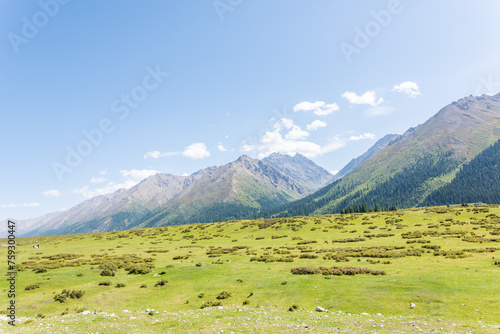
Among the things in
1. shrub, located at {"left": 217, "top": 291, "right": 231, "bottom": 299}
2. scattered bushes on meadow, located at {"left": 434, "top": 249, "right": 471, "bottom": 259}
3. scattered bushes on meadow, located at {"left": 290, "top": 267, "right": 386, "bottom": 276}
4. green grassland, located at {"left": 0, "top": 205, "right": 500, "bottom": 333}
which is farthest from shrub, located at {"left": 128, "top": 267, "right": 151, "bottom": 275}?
scattered bushes on meadow, located at {"left": 434, "top": 249, "right": 471, "bottom": 259}

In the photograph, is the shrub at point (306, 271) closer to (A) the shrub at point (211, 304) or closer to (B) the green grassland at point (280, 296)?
(B) the green grassland at point (280, 296)

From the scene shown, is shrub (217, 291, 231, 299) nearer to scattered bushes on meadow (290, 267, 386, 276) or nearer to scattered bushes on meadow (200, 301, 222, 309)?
scattered bushes on meadow (200, 301, 222, 309)

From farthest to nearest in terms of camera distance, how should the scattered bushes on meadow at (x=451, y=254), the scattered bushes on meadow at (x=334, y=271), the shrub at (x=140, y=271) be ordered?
the shrub at (x=140, y=271)
the scattered bushes on meadow at (x=451, y=254)
the scattered bushes on meadow at (x=334, y=271)

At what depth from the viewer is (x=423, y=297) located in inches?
729

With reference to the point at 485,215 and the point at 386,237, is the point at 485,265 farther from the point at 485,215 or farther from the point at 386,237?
the point at 485,215

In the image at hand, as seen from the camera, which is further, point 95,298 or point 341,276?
point 341,276

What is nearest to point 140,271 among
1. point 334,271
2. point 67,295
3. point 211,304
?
point 67,295

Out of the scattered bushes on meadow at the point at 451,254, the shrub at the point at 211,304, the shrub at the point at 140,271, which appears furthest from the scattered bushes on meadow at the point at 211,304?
the scattered bushes on meadow at the point at 451,254

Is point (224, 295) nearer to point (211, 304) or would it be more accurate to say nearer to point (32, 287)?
point (211, 304)

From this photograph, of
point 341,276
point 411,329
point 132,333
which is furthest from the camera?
point 341,276

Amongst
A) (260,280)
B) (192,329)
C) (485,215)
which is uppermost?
(192,329)

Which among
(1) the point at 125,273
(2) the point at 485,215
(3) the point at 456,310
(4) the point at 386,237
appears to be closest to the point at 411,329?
(3) the point at 456,310

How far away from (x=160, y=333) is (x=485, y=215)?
99603mm

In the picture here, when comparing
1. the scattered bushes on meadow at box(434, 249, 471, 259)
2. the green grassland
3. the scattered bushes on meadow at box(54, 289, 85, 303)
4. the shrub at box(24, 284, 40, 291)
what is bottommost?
the scattered bushes on meadow at box(434, 249, 471, 259)
